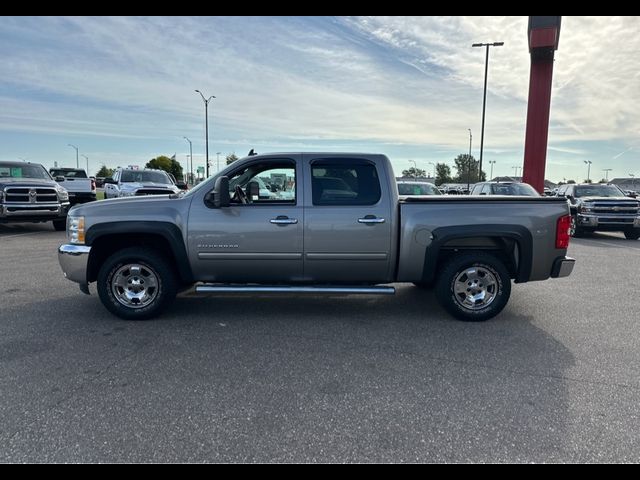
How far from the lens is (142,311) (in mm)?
4918

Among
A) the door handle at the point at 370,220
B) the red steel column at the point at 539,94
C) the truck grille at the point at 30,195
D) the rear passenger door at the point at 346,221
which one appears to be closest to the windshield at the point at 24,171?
the truck grille at the point at 30,195

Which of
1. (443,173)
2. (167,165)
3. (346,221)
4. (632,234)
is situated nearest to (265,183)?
(346,221)

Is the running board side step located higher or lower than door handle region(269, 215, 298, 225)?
lower

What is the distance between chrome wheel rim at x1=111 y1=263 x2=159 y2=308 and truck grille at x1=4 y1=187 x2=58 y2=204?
360 inches

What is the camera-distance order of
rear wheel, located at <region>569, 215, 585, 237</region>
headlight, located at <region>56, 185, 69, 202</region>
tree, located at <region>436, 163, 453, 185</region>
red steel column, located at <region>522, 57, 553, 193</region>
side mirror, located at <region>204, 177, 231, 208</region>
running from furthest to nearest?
tree, located at <region>436, 163, 453, 185</region> < red steel column, located at <region>522, 57, 553, 193</region> < rear wheel, located at <region>569, 215, 585, 237</region> < headlight, located at <region>56, 185, 69, 202</region> < side mirror, located at <region>204, 177, 231, 208</region>

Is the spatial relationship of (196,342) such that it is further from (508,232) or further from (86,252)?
(508,232)

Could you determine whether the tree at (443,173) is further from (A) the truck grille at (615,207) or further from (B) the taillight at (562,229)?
(B) the taillight at (562,229)

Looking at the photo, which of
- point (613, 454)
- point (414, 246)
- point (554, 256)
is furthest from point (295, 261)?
point (613, 454)

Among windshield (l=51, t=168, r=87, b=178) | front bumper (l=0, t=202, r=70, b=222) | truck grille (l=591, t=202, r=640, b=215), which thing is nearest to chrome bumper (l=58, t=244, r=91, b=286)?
front bumper (l=0, t=202, r=70, b=222)

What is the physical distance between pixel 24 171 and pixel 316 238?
1221 cm

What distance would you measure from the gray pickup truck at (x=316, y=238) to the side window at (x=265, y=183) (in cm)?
2

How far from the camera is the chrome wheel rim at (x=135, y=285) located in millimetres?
4926

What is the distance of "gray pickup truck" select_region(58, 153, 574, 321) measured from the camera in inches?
A: 190

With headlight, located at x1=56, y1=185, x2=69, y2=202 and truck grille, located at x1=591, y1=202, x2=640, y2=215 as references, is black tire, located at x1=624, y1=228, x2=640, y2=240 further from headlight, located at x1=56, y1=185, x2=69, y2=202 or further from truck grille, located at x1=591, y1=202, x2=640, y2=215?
headlight, located at x1=56, y1=185, x2=69, y2=202
